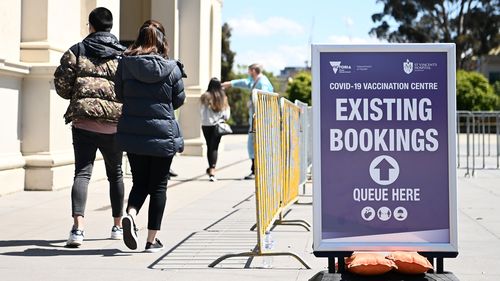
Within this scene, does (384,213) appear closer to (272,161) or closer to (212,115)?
(272,161)

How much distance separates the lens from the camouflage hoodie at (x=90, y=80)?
24.6ft

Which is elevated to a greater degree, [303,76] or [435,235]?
[303,76]

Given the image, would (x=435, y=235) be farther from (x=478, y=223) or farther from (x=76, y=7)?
(x=76, y=7)

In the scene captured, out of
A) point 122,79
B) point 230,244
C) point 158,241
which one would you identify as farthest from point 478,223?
point 122,79

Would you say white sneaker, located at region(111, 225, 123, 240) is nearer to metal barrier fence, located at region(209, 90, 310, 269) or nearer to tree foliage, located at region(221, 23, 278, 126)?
metal barrier fence, located at region(209, 90, 310, 269)

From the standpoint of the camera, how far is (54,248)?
7.38 metres

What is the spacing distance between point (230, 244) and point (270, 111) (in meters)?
1.24

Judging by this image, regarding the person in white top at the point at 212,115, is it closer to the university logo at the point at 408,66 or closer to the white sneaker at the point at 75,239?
the white sneaker at the point at 75,239

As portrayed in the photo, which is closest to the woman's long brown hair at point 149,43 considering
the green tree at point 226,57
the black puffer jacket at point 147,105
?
the black puffer jacket at point 147,105

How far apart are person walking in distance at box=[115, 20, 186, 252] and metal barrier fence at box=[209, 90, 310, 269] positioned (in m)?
0.76

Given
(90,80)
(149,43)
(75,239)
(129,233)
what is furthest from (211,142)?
(129,233)

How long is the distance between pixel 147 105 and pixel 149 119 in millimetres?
117

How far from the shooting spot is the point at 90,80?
757 centimetres

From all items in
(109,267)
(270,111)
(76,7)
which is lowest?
(109,267)
